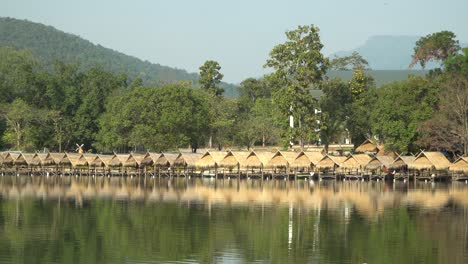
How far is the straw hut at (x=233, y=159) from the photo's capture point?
206ft

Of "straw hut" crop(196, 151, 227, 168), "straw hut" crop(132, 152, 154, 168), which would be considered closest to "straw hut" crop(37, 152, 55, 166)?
"straw hut" crop(132, 152, 154, 168)

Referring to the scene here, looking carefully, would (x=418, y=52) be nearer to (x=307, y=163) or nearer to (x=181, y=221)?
(x=307, y=163)

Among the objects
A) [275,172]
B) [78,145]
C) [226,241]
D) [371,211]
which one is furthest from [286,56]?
[226,241]

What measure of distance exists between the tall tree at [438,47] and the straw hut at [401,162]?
18.9m

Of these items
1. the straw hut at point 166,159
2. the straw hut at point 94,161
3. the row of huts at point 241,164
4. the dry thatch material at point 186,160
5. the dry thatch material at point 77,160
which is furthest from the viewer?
the dry thatch material at point 77,160

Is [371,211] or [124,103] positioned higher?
[124,103]

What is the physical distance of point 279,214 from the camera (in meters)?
37.2

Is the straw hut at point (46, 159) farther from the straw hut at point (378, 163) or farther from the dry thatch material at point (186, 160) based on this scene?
the straw hut at point (378, 163)

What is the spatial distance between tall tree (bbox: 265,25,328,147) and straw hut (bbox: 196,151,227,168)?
7.06 m

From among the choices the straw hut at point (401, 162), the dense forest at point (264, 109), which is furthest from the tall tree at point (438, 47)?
the straw hut at point (401, 162)

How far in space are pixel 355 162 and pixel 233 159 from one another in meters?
9.29

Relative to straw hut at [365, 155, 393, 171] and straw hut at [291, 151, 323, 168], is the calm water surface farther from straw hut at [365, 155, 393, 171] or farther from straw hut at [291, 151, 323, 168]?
straw hut at [291, 151, 323, 168]

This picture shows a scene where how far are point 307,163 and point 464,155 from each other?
11.5 meters

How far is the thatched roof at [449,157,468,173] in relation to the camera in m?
58.0
